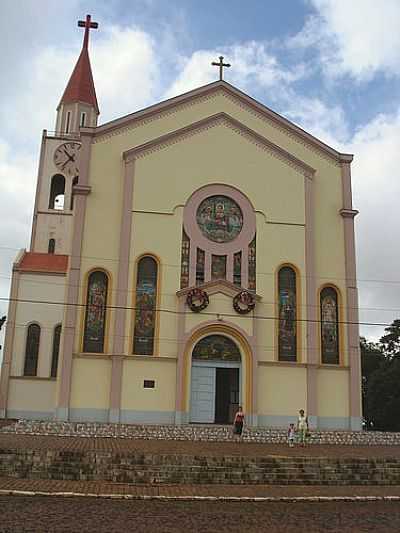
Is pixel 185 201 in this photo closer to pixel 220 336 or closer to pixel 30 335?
pixel 220 336

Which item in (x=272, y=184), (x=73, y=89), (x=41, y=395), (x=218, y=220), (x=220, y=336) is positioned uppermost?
(x=73, y=89)

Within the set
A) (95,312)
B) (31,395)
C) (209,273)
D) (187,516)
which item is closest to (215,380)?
(209,273)

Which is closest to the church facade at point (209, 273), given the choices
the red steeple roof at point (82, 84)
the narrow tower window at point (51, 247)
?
the narrow tower window at point (51, 247)

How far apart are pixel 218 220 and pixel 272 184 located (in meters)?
3.00

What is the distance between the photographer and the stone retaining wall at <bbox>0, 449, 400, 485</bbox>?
43.8ft

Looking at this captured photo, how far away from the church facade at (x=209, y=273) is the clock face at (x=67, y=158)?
13.4 m

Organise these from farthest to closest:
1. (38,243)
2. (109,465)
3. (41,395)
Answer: (38,243)
(41,395)
(109,465)

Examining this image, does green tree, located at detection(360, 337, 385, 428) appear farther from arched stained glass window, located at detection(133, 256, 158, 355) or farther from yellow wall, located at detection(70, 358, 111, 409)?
yellow wall, located at detection(70, 358, 111, 409)

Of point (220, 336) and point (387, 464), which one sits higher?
point (220, 336)

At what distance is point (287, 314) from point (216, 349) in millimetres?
3326

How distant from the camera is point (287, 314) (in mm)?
26422

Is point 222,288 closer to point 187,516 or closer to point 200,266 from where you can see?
point 200,266

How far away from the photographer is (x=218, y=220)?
2717 centimetres

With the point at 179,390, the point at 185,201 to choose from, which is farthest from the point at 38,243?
the point at 179,390
